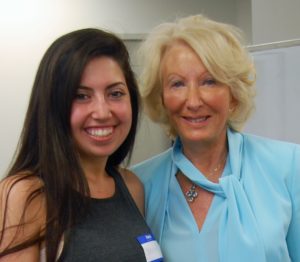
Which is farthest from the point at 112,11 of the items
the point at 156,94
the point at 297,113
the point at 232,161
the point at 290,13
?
the point at 232,161

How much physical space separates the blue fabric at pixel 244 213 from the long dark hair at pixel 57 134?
0.39m

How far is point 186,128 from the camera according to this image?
4.80ft

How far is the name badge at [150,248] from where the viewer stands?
1.22 meters

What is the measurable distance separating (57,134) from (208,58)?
1.91 feet

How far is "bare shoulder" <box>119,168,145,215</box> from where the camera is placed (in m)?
1.51

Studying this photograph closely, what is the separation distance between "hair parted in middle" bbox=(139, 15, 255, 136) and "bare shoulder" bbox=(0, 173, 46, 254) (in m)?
0.67

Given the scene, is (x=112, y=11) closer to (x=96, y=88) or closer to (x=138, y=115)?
(x=138, y=115)

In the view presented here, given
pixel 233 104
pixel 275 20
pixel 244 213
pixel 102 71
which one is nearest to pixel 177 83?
pixel 233 104

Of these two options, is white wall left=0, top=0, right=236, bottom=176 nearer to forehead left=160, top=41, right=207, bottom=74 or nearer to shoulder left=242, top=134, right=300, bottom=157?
forehead left=160, top=41, right=207, bottom=74

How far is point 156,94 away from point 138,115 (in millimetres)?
133

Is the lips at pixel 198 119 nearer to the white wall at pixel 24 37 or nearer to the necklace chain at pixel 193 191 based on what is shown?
the necklace chain at pixel 193 191

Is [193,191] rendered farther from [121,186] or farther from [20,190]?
[20,190]

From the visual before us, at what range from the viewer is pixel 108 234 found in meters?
1.14

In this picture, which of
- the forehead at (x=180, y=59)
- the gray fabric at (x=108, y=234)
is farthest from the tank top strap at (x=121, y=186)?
the forehead at (x=180, y=59)
